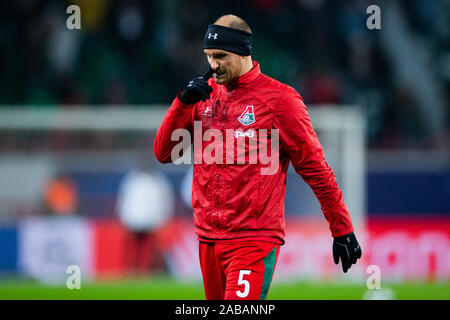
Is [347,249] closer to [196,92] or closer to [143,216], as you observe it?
[196,92]

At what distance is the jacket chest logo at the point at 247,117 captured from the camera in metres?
5.14

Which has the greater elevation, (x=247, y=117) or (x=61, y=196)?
(x=247, y=117)

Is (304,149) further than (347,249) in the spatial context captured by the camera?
No

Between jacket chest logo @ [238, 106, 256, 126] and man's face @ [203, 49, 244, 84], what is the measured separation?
23 cm

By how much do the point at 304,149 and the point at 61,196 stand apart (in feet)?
29.3

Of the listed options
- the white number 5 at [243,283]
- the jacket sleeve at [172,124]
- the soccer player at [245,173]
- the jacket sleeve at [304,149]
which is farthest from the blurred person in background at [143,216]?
the white number 5 at [243,283]

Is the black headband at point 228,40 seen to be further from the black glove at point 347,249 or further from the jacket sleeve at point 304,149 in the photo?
the black glove at point 347,249

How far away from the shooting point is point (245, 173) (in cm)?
511

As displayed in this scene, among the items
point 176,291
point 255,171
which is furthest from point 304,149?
point 176,291

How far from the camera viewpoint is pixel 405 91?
16.1 meters

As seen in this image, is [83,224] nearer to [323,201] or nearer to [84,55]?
[84,55]

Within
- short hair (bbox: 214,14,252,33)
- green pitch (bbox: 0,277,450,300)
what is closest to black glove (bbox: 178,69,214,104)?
short hair (bbox: 214,14,252,33)

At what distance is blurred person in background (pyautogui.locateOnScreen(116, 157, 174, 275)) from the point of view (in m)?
13.0
